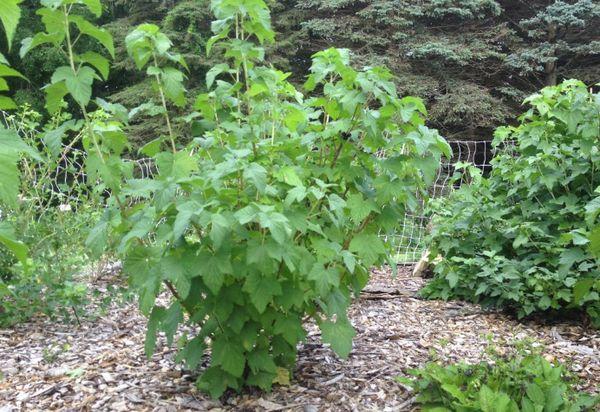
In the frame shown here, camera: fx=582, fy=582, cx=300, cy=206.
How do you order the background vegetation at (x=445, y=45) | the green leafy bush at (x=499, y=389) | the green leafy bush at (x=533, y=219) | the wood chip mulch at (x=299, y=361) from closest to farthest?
the green leafy bush at (x=499, y=389) → the wood chip mulch at (x=299, y=361) → the green leafy bush at (x=533, y=219) → the background vegetation at (x=445, y=45)

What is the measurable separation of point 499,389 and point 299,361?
3.00 ft

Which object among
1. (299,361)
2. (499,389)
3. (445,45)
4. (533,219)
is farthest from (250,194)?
(445,45)

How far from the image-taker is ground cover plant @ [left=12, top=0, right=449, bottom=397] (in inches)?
75.3

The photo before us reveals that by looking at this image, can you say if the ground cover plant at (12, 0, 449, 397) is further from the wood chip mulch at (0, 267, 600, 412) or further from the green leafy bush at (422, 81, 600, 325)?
the green leafy bush at (422, 81, 600, 325)

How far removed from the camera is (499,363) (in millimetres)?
2326

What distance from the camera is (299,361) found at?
2.73 metres

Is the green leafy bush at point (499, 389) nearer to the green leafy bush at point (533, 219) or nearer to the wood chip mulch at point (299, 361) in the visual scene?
the wood chip mulch at point (299, 361)

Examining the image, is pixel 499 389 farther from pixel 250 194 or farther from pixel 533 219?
pixel 533 219

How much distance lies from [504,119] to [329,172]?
40.6ft

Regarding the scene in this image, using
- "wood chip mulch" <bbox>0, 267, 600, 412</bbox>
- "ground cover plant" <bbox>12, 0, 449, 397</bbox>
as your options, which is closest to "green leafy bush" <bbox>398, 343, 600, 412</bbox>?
"wood chip mulch" <bbox>0, 267, 600, 412</bbox>

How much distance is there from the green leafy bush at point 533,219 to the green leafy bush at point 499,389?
43.7 inches

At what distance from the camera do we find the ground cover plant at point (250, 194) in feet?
6.27

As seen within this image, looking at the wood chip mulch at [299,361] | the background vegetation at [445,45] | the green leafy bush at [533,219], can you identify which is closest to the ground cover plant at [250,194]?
the wood chip mulch at [299,361]

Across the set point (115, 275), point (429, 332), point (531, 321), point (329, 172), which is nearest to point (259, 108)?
point (329, 172)
